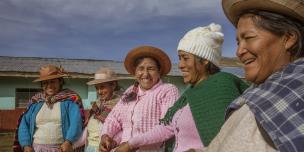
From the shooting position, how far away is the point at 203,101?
2881 millimetres

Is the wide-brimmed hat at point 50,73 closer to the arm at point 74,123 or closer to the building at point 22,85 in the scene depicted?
the arm at point 74,123

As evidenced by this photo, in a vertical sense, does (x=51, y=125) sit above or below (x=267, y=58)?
below

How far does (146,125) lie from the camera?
3.95 metres

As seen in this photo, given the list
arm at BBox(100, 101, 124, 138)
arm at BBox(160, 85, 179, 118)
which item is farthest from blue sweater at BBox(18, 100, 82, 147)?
arm at BBox(160, 85, 179, 118)

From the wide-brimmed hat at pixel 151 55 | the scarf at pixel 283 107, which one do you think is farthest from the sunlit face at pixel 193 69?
the scarf at pixel 283 107

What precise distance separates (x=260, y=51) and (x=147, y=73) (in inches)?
101

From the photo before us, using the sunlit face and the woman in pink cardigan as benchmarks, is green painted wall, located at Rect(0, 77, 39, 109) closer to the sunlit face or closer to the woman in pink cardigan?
the woman in pink cardigan

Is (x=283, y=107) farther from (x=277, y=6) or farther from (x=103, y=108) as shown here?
(x=103, y=108)

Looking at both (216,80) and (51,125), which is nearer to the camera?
(216,80)

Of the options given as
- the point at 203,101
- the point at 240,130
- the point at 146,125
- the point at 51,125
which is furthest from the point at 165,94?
the point at 240,130

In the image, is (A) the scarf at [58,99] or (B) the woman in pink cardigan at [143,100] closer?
(B) the woman in pink cardigan at [143,100]

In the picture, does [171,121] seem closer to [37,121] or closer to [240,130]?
[240,130]

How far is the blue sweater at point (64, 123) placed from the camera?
17.4 ft

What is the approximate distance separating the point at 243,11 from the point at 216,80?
3.41ft
